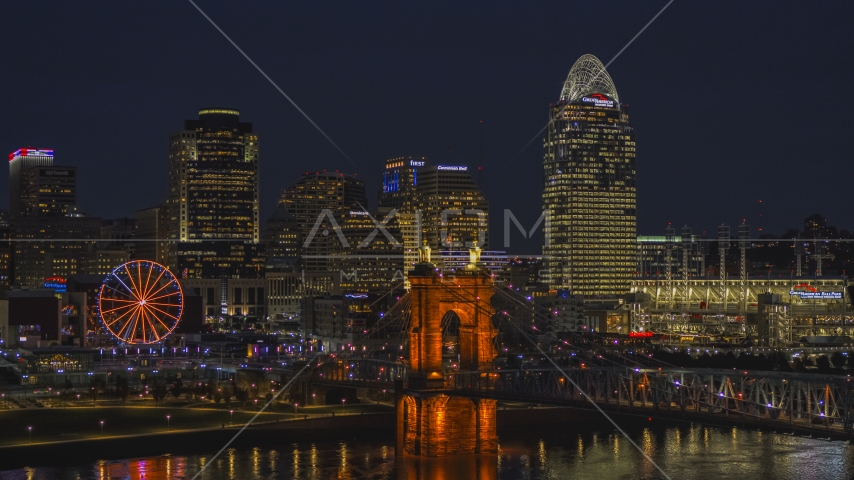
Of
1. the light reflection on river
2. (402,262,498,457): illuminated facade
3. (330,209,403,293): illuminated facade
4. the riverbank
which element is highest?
(330,209,403,293): illuminated facade

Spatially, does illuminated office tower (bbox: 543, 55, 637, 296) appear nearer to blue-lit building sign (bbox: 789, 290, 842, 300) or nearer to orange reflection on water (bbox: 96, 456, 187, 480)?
blue-lit building sign (bbox: 789, 290, 842, 300)

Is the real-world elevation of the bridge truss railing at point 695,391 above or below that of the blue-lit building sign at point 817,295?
below

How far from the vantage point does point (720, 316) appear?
5920 inches

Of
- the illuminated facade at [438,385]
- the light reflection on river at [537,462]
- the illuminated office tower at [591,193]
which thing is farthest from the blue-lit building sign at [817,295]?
the illuminated facade at [438,385]

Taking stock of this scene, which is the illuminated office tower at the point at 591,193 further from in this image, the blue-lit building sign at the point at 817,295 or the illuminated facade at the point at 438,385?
the illuminated facade at the point at 438,385

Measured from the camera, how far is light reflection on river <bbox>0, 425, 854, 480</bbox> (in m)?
59.0

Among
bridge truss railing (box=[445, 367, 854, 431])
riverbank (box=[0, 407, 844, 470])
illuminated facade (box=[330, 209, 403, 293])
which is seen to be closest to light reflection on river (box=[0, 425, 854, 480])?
riverbank (box=[0, 407, 844, 470])

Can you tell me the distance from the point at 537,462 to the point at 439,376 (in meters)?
6.79

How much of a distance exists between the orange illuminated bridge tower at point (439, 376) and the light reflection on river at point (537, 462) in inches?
39.4

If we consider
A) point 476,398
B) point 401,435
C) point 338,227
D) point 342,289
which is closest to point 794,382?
point 476,398

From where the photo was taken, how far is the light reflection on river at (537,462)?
59000 millimetres

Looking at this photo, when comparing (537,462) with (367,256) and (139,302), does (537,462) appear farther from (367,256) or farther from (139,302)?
(367,256)

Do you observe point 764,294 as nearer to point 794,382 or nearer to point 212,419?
point 212,419

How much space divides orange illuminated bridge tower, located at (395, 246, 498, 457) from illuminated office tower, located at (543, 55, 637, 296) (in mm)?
122416
